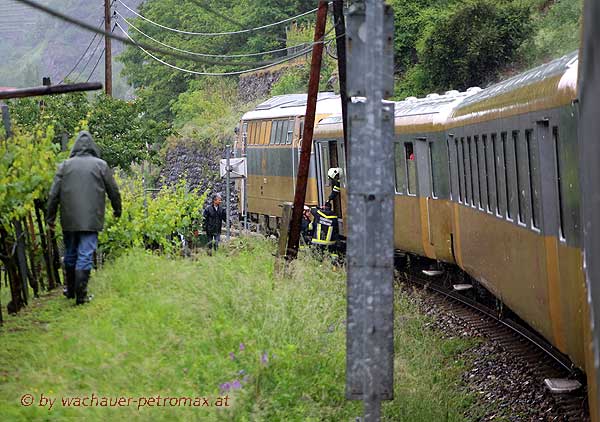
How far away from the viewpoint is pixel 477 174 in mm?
14258

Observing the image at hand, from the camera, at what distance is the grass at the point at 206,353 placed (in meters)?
8.66

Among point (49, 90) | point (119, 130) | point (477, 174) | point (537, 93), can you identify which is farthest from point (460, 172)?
point (119, 130)

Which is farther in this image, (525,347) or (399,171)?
(399,171)

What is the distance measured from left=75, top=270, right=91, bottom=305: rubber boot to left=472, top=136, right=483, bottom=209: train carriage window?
14.9ft

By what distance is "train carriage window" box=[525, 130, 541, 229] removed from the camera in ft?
31.5

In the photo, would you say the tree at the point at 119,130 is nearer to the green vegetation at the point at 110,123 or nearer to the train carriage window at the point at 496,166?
the green vegetation at the point at 110,123

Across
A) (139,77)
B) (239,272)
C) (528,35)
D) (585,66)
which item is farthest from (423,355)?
(139,77)

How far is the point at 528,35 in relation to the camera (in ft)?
132

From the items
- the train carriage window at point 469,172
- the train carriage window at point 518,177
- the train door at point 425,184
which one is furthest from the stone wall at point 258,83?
the train carriage window at point 518,177

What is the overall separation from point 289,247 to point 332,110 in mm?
14774

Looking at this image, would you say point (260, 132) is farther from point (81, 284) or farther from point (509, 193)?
point (509, 193)

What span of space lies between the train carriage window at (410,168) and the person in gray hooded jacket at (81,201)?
8.19 metres

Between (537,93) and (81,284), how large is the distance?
508 centimetres

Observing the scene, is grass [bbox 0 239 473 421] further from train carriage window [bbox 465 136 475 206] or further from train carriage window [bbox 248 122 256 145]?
train carriage window [bbox 248 122 256 145]
